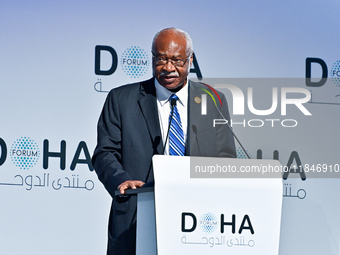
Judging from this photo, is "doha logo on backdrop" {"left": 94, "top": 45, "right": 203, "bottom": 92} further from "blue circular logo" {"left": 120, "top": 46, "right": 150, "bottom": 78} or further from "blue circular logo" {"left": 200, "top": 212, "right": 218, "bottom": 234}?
"blue circular logo" {"left": 200, "top": 212, "right": 218, "bottom": 234}

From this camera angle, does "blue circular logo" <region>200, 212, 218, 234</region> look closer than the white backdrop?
Yes

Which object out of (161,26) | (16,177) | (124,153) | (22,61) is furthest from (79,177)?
(124,153)

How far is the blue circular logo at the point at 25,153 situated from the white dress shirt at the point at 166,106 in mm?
1763

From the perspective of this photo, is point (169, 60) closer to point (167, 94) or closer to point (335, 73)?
point (167, 94)

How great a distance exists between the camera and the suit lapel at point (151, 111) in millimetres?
2105

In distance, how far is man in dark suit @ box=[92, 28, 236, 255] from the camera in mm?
2021

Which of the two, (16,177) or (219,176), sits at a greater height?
(219,176)

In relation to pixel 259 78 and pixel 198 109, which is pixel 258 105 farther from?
pixel 198 109

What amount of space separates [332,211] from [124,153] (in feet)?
6.91

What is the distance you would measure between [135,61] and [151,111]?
1.58m

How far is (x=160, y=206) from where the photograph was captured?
1583mm

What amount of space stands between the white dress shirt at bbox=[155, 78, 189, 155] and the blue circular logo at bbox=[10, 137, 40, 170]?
5.78 feet

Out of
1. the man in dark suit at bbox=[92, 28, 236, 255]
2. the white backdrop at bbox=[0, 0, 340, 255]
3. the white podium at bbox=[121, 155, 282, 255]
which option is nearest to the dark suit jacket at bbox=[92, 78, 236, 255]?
the man in dark suit at bbox=[92, 28, 236, 255]

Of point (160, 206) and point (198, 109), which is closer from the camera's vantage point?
point (160, 206)
